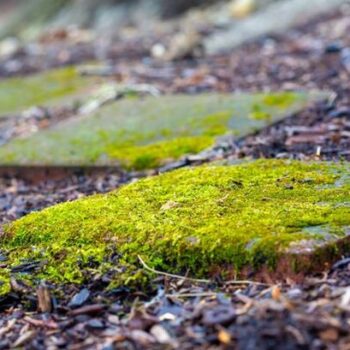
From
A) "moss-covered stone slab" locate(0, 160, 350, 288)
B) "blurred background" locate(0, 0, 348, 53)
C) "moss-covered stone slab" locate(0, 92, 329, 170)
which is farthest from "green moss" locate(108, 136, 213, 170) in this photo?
"blurred background" locate(0, 0, 348, 53)

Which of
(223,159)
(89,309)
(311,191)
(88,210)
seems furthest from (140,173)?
(89,309)

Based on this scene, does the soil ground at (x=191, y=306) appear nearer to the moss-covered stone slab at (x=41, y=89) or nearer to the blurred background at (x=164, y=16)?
the moss-covered stone slab at (x=41, y=89)

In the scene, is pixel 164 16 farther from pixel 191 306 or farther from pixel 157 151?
pixel 191 306

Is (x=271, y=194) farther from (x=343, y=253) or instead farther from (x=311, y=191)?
(x=343, y=253)

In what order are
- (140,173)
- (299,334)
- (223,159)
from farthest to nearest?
(140,173) → (223,159) → (299,334)

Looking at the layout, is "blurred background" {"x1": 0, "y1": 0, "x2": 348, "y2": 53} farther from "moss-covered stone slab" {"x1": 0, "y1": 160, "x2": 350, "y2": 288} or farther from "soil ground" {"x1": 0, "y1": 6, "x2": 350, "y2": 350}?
"moss-covered stone slab" {"x1": 0, "y1": 160, "x2": 350, "y2": 288}

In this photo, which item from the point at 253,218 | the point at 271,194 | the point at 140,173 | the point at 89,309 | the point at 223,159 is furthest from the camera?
the point at 140,173

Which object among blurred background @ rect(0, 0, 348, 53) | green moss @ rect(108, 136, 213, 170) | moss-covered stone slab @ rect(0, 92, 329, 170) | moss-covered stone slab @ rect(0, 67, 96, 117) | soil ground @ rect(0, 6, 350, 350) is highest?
blurred background @ rect(0, 0, 348, 53)
